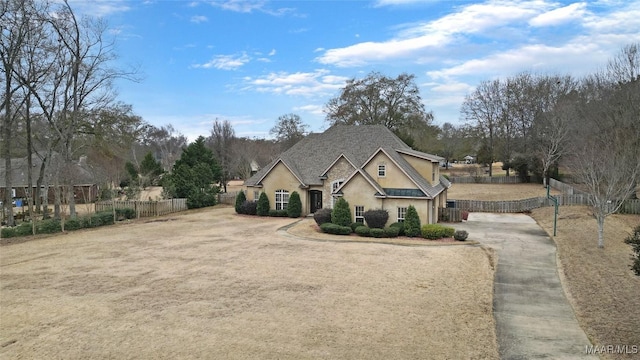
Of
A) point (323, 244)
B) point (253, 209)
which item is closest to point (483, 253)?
point (323, 244)

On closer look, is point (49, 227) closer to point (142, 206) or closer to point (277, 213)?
point (142, 206)

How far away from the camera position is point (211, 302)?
13.7m

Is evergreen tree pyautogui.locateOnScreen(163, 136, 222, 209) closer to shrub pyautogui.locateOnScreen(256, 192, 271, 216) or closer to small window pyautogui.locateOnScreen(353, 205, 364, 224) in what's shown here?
shrub pyautogui.locateOnScreen(256, 192, 271, 216)

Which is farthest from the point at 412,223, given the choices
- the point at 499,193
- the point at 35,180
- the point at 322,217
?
the point at 35,180

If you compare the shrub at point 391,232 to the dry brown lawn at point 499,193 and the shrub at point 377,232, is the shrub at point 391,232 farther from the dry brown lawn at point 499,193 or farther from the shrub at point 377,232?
the dry brown lawn at point 499,193

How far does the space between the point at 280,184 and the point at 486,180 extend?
41256mm

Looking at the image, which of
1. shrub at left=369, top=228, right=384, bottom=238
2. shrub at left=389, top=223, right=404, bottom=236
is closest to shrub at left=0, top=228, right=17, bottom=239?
shrub at left=369, top=228, right=384, bottom=238

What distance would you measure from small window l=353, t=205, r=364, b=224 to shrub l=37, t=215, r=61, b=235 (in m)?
21.0

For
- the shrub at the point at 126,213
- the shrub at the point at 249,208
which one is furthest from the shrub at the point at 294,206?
the shrub at the point at 126,213

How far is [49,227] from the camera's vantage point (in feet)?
93.3

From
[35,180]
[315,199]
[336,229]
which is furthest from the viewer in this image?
[35,180]

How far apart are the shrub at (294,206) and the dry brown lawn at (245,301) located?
10025 mm

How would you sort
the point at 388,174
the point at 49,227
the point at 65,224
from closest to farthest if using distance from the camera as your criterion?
the point at 49,227 → the point at 388,174 → the point at 65,224

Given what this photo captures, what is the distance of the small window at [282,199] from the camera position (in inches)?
1395
